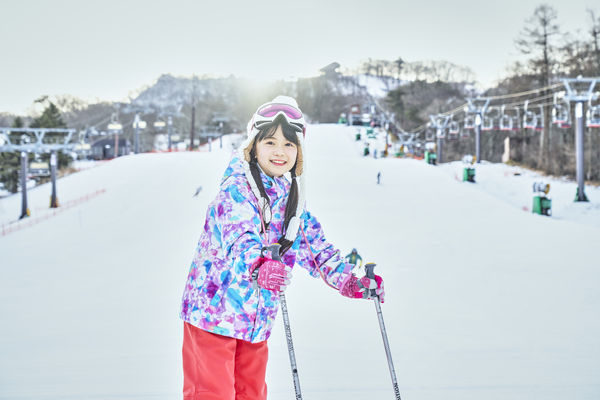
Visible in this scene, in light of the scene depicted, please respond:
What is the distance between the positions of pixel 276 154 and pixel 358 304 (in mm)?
4298

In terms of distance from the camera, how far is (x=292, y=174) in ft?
7.61

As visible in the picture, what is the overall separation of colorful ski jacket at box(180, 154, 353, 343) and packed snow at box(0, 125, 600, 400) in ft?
5.28

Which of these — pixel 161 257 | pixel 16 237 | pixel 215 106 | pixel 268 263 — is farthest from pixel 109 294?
pixel 215 106

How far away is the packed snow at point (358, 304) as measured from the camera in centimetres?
369

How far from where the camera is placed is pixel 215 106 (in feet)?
274

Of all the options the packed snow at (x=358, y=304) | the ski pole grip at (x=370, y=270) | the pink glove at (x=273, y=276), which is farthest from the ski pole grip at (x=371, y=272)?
the packed snow at (x=358, y=304)

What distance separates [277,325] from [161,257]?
202 inches

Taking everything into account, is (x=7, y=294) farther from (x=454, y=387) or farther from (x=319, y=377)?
(x=454, y=387)

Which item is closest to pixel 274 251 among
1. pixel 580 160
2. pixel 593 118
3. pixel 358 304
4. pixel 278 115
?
pixel 278 115

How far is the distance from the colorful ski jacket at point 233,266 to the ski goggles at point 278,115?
0.74 feet

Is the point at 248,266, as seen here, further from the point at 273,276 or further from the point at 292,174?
the point at 292,174

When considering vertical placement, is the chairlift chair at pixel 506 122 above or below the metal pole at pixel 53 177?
above

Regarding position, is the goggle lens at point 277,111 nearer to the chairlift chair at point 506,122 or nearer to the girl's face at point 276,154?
the girl's face at point 276,154

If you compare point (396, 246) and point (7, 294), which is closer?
point (7, 294)
